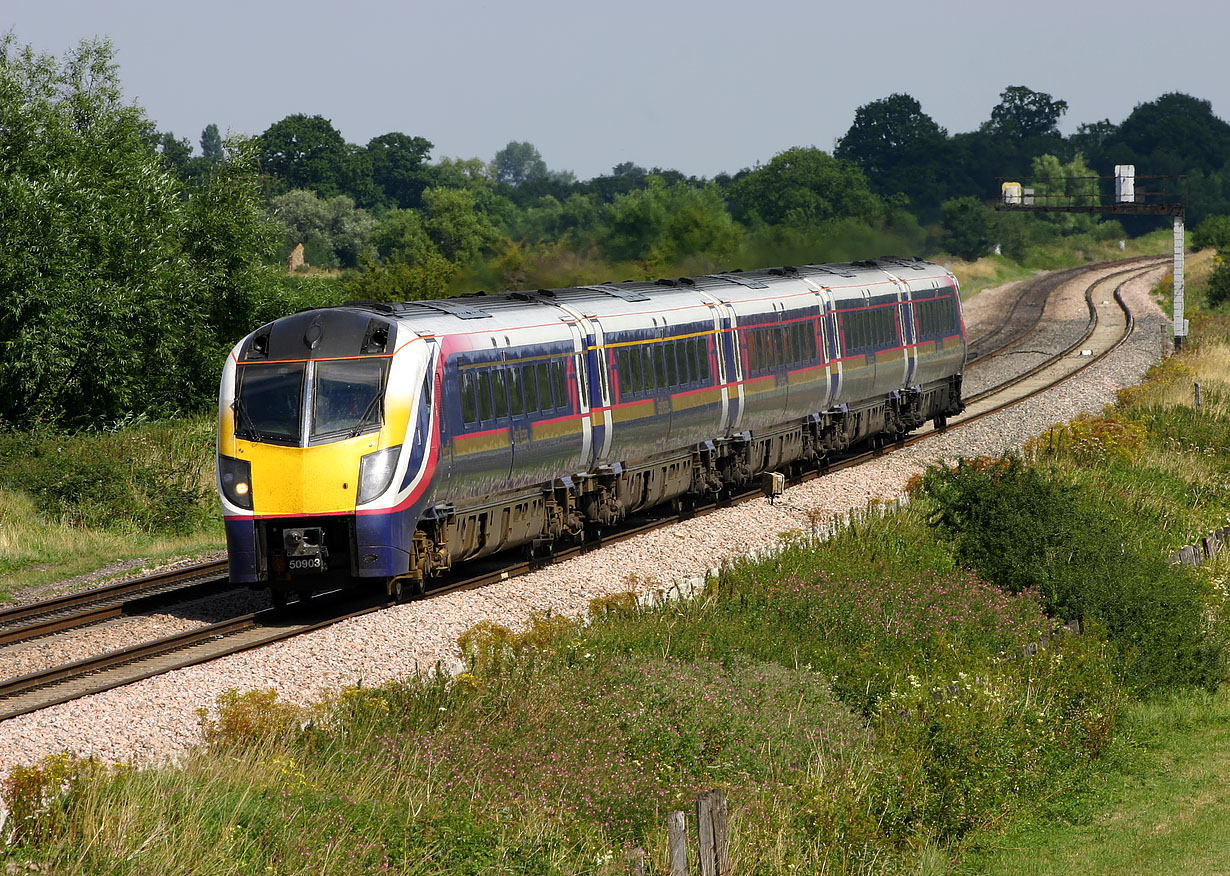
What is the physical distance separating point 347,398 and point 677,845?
884 cm

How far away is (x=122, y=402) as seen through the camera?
33656 millimetres

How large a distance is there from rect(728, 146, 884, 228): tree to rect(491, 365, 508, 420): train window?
→ 228ft

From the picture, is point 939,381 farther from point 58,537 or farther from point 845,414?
point 58,537

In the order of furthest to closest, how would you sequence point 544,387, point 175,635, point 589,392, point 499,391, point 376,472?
1. point 589,392
2. point 544,387
3. point 499,391
4. point 376,472
5. point 175,635

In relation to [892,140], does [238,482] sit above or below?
below

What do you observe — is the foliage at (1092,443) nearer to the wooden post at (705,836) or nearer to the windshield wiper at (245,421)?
the windshield wiper at (245,421)

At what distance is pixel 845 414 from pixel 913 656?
51.3ft

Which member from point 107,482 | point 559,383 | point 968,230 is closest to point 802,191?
point 968,230

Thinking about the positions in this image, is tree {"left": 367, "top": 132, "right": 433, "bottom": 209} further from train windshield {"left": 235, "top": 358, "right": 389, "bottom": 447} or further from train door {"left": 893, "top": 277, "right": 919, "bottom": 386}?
train windshield {"left": 235, "top": 358, "right": 389, "bottom": 447}

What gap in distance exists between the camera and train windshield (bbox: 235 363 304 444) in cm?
1731

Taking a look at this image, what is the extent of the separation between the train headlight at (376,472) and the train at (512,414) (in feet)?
0.07

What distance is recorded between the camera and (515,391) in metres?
20.0

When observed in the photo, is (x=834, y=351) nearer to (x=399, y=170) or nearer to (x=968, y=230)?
(x=968, y=230)

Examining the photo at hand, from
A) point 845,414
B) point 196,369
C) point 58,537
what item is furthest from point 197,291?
point 845,414
